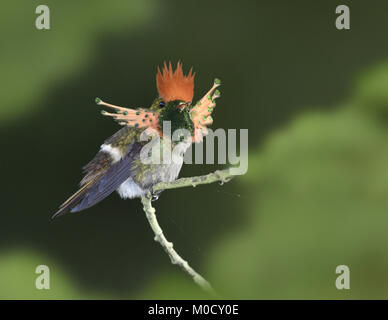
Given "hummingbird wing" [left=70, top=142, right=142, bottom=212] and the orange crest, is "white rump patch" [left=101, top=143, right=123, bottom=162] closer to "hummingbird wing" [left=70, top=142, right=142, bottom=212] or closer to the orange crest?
"hummingbird wing" [left=70, top=142, right=142, bottom=212]

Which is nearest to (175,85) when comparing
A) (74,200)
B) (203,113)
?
(203,113)

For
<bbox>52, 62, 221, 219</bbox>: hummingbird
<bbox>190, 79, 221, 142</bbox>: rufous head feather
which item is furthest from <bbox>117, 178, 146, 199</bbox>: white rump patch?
<bbox>190, 79, 221, 142</bbox>: rufous head feather

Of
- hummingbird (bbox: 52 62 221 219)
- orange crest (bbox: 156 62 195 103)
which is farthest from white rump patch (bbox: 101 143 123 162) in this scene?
orange crest (bbox: 156 62 195 103)

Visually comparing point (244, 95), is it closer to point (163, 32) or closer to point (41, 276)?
point (163, 32)

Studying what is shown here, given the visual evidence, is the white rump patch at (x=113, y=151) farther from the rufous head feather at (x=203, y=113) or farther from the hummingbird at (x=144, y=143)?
the rufous head feather at (x=203, y=113)

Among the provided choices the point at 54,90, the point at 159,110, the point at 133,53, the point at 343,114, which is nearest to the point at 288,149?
the point at 343,114

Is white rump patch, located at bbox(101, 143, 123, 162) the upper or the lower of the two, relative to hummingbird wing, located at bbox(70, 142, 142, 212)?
upper

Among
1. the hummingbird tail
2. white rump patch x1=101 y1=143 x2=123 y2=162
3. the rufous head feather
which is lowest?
the hummingbird tail

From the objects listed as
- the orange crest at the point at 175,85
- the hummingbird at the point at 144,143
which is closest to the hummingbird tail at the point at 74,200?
the hummingbird at the point at 144,143
